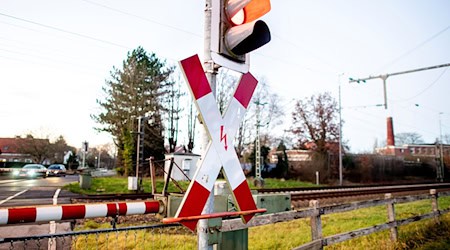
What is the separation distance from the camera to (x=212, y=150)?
6.72 feet

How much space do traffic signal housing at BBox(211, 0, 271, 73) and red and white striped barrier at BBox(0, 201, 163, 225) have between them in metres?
1.16

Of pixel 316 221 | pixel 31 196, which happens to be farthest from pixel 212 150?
pixel 31 196

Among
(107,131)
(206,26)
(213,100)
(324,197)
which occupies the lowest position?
(324,197)

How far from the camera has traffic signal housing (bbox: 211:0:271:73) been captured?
7.16ft

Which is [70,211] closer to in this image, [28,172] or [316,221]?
[316,221]

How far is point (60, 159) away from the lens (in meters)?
67.9

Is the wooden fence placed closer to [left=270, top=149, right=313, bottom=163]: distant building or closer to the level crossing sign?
the level crossing sign

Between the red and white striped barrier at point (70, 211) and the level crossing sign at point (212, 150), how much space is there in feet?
1.64

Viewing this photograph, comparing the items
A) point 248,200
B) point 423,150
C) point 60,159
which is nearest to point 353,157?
point 248,200

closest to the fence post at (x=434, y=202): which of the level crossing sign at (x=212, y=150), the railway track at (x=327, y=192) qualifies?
the railway track at (x=327, y=192)

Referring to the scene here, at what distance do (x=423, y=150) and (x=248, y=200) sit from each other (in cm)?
10465

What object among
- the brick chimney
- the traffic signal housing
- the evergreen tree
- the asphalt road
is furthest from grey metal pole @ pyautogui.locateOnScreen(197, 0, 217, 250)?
the brick chimney

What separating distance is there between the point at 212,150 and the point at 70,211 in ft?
3.16

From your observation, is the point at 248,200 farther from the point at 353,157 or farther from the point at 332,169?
the point at 353,157
